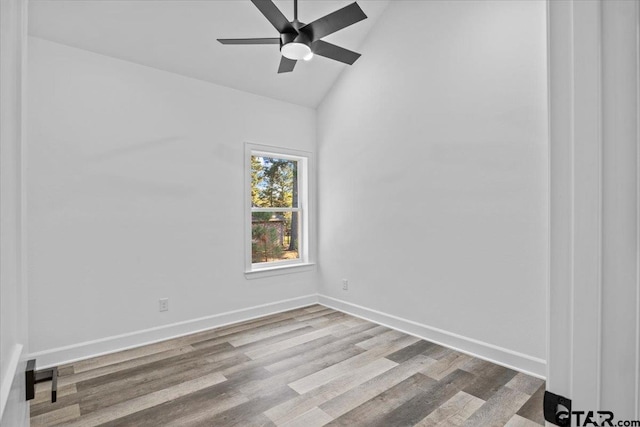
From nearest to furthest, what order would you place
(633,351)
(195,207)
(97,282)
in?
1. (633,351)
2. (97,282)
3. (195,207)

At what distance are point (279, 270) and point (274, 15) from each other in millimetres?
2850

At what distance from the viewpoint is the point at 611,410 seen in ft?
1.49

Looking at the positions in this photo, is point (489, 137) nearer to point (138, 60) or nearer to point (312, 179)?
point (312, 179)

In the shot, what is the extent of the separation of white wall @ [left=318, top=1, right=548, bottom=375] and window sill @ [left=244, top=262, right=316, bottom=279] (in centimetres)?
47

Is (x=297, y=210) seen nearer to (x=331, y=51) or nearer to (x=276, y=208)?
(x=276, y=208)

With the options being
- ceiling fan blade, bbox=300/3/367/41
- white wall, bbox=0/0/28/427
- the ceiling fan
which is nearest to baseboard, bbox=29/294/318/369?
white wall, bbox=0/0/28/427

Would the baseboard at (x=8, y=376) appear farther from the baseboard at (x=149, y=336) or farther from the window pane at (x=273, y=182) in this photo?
the window pane at (x=273, y=182)

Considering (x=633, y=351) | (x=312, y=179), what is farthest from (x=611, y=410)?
(x=312, y=179)

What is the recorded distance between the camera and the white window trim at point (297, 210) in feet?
12.9

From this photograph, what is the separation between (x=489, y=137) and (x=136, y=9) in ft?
10.3

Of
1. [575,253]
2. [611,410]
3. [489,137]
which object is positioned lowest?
[611,410]

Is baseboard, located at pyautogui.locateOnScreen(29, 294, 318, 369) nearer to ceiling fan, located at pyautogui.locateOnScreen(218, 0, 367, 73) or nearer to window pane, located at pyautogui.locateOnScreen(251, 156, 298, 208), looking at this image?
window pane, located at pyautogui.locateOnScreen(251, 156, 298, 208)

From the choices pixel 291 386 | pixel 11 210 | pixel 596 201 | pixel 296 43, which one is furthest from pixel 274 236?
pixel 596 201

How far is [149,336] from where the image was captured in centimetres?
323
